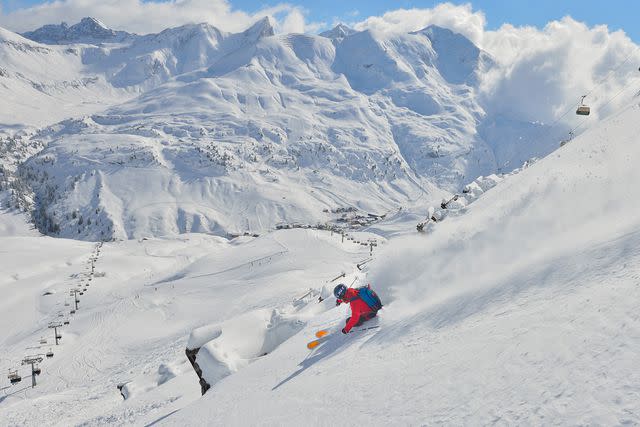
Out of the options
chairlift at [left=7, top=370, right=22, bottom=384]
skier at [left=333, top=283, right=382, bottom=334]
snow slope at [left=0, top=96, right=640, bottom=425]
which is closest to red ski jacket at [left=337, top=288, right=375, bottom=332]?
skier at [left=333, top=283, right=382, bottom=334]

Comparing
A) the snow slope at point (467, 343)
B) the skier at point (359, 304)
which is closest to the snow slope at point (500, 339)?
the snow slope at point (467, 343)

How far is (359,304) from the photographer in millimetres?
15727

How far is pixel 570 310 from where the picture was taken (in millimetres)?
7570

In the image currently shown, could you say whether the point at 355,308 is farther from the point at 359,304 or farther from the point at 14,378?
the point at 14,378

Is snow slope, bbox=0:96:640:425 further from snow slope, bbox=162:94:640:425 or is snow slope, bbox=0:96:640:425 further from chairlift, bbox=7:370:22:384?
chairlift, bbox=7:370:22:384

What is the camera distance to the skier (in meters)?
15.6

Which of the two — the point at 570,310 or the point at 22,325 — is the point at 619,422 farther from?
the point at 22,325

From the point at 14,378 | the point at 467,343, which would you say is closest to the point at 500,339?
the point at 467,343

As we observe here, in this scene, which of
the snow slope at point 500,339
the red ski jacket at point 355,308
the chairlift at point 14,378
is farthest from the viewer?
the chairlift at point 14,378

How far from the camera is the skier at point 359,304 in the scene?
1560 centimetres

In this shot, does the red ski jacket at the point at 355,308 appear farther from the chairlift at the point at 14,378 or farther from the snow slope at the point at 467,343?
the chairlift at the point at 14,378

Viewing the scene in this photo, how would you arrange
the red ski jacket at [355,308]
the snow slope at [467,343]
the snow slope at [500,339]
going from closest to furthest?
the snow slope at [500,339] < the snow slope at [467,343] < the red ski jacket at [355,308]

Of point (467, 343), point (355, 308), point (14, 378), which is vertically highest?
point (14, 378)

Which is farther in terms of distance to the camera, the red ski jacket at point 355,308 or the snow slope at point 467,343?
the red ski jacket at point 355,308
